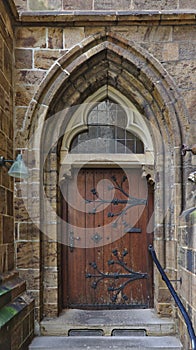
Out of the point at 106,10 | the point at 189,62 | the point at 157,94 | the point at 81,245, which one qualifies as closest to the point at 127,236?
the point at 81,245

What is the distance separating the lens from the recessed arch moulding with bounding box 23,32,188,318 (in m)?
3.72

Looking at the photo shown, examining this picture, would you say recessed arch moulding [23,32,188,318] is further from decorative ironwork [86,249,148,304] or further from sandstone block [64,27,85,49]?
decorative ironwork [86,249,148,304]

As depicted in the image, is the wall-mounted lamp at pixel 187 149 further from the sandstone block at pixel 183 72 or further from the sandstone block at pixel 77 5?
the sandstone block at pixel 77 5

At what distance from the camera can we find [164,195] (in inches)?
150

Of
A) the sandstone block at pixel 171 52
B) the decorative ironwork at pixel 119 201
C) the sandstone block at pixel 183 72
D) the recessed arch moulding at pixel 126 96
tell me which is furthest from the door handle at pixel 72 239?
the sandstone block at pixel 171 52

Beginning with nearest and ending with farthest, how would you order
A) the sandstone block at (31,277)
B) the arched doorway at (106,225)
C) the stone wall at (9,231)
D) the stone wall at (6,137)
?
the stone wall at (9,231) → the stone wall at (6,137) → the sandstone block at (31,277) → the arched doorway at (106,225)

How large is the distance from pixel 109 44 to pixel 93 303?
7.80 ft

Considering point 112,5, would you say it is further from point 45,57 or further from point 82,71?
point 45,57

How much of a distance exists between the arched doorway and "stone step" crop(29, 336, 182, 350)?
1.46ft

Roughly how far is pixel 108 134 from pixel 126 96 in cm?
40

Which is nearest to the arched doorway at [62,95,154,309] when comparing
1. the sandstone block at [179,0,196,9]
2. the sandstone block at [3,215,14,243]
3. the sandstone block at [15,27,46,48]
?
the sandstone block at [3,215,14,243]

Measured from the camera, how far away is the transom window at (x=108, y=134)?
13.4 ft

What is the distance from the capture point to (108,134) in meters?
4.12

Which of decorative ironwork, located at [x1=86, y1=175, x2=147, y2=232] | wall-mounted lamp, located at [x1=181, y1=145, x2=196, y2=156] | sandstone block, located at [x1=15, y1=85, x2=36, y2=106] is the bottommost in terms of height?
decorative ironwork, located at [x1=86, y1=175, x2=147, y2=232]
